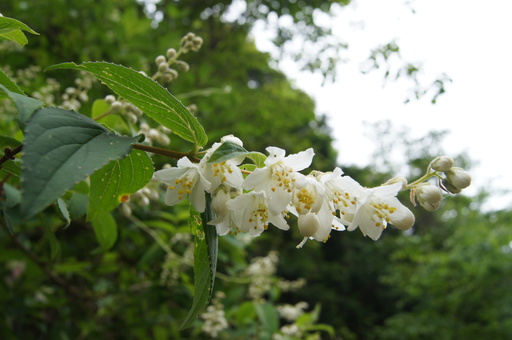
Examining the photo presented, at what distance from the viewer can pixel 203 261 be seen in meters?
0.77

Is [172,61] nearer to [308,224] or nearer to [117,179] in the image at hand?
[117,179]

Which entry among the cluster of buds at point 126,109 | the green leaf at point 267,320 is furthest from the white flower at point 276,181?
the green leaf at point 267,320

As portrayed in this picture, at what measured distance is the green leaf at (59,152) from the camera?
0.47 m

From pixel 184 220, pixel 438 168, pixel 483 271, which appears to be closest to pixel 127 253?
pixel 184 220

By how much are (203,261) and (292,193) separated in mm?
195

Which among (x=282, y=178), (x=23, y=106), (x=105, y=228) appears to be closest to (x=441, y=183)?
(x=282, y=178)

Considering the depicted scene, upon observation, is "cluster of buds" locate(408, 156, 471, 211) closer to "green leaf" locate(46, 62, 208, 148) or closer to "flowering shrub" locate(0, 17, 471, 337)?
"flowering shrub" locate(0, 17, 471, 337)

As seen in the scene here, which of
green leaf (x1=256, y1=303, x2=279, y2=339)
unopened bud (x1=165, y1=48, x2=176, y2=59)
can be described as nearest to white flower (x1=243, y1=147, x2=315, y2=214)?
unopened bud (x1=165, y1=48, x2=176, y2=59)

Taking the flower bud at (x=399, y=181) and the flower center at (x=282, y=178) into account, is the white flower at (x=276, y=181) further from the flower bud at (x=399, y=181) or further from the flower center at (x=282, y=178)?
the flower bud at (x=399, y=181)

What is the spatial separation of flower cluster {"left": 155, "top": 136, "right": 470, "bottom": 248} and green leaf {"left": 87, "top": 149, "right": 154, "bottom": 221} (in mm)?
37

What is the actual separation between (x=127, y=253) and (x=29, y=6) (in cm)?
178

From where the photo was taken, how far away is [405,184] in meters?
0.79

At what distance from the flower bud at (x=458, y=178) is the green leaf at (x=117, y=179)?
1.68 feet

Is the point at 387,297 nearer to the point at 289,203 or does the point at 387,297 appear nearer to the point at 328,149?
the point at 328,149
